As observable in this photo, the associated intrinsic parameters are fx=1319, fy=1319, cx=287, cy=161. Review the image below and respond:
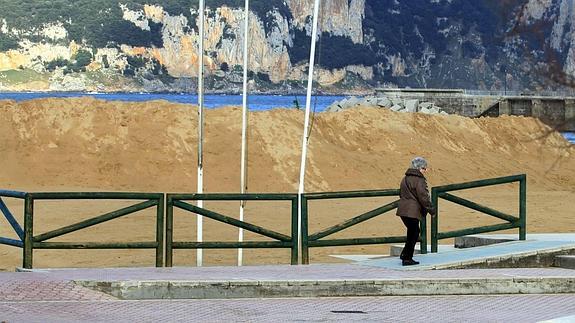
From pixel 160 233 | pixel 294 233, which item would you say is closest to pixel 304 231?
pixel 294 233

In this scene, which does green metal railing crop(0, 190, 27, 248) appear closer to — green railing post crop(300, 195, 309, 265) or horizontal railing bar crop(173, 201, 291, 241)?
horizontal railing bar crop(173, 201, 291, 241)

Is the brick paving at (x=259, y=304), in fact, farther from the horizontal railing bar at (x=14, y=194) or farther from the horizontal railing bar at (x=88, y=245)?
the horizontal railing bar at (x=14, y=194)

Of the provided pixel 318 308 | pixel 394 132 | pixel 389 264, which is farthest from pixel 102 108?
pixel 318 308

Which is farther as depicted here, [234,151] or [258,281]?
[234,151]

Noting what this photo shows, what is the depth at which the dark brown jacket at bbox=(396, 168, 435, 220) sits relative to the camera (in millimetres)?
16828

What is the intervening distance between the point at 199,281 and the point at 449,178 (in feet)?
101

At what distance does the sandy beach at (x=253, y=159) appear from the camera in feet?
113

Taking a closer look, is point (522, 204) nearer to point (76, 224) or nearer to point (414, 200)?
point (414, 200)

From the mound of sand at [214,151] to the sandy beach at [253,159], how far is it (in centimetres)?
5

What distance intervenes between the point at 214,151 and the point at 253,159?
1284 millimetres

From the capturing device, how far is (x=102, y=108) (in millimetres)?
45219

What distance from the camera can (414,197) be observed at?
16.9 meters

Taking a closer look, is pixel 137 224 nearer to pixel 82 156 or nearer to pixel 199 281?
pixel 82 156

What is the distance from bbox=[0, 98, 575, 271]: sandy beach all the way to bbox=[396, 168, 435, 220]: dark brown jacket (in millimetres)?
13804
